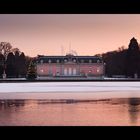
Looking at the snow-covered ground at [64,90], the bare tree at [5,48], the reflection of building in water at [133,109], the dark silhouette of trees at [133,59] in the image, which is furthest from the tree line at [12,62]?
the reflection of building in water at [133,109]

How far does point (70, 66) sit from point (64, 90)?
3.75ft

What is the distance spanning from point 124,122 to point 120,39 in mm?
2139

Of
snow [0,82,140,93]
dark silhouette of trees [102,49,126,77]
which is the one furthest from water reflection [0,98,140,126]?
dark silhouette of trees [102,49,126,77]

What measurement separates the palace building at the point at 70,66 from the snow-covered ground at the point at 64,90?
20 centimetres

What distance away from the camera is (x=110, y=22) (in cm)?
664

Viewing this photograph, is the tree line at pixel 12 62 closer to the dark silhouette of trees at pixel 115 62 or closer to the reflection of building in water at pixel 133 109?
the dark silhouette of trees at pixel 115 62

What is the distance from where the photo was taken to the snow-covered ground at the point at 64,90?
23.0ft

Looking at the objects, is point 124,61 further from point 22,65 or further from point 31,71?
point 22,65

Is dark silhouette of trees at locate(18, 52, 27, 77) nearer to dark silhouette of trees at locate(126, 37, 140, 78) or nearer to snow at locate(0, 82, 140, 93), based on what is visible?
snow at locate(0, 82, 140, 93)

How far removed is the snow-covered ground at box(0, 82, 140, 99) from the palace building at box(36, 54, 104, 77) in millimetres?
204

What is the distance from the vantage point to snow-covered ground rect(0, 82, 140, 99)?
7008 millimetres
